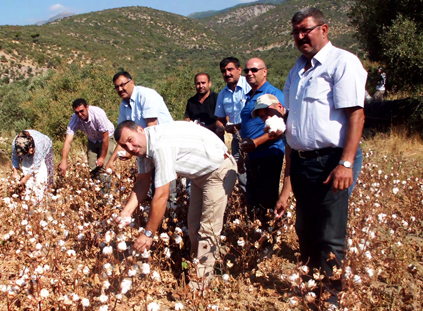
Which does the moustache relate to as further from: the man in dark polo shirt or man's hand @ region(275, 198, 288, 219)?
the man in dark polo shirt

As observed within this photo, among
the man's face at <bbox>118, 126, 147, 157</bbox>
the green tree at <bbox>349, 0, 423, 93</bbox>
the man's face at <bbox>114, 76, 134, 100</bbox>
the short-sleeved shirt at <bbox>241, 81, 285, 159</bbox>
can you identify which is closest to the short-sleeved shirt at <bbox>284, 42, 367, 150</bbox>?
the short-sleeved shirt at <bbox>241, 81, 285, 159</bbox>

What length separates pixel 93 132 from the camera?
210 inches

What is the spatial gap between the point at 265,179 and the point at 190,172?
2.79ft

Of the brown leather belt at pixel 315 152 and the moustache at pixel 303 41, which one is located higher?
the moustache at pixel 303 41

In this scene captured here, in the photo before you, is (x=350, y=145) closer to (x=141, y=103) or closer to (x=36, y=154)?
(x=141, y=103)

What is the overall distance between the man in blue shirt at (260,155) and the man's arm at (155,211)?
3.23 ft

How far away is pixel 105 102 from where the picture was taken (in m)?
11.8

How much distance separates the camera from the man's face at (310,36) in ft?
7.42

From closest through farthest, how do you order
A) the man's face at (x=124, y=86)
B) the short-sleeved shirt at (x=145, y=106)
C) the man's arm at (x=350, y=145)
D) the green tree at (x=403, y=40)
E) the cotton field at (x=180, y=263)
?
the man's arm at (x=350, y=145) < the cotton field at (x=180, y=263) < the short-sleeved shirt at (x=145, y=106) < the man's face at (x=124, y=86) < the green tree at (x=403, y=40)

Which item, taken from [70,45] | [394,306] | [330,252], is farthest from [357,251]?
[70,45]

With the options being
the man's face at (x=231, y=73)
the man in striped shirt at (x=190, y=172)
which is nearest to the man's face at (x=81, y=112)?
the man's face at (x=231, y=73)

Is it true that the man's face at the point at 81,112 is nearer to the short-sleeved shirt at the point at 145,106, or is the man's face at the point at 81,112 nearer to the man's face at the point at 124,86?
the short-sleeved shirt at the point at 145,106

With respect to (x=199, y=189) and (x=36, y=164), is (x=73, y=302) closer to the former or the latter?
(x=199, y=189)

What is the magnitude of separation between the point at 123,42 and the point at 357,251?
54.8 m
